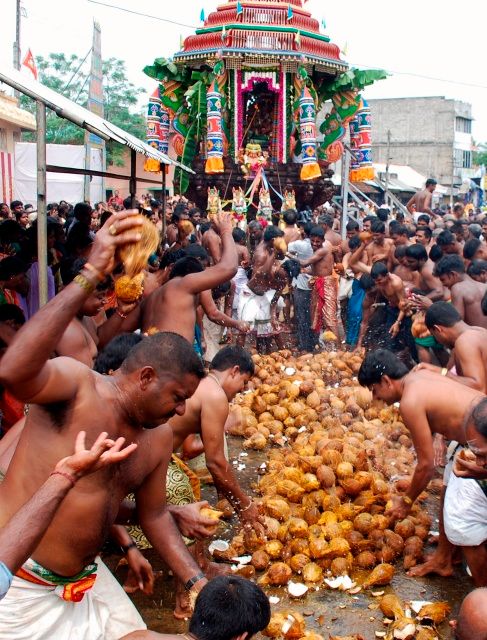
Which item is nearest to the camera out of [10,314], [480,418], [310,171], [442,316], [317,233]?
[480,418]

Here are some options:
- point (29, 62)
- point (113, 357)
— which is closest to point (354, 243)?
point (113, 357)

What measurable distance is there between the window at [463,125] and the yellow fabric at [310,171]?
122 ft

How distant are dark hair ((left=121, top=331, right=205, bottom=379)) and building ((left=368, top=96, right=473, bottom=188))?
50.5 metres

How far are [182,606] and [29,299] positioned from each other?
10.4 ft

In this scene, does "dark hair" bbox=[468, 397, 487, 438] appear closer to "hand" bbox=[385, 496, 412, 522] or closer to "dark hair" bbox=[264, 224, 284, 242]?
"hand" bbox=[385, 496, 412, 522]

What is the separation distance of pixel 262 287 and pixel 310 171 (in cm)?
924

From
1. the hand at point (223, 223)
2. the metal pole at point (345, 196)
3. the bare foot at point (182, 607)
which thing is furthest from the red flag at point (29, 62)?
the bare foot at point (182, 607)

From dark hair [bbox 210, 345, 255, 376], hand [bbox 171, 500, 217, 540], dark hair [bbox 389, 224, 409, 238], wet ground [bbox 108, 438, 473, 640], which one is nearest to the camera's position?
hand [bbox 171, 500, 217, 540]

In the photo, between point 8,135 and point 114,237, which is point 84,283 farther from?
point 8,135

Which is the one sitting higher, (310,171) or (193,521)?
(310,171)

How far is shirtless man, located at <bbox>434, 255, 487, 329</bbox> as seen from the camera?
670cm

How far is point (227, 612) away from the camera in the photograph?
7.16 feet

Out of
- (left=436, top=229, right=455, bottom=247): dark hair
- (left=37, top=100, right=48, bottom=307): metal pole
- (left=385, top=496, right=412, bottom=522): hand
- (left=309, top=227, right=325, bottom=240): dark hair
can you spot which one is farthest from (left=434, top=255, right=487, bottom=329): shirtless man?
(left=37, top=100, right=48, bottom=307): metal pole

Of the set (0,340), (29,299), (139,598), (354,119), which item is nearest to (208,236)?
(29,299)
